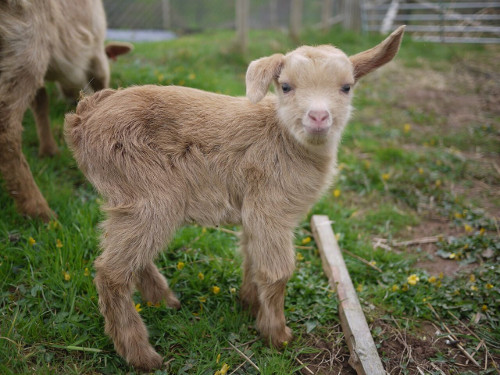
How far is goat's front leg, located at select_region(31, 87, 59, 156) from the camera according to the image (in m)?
4.37

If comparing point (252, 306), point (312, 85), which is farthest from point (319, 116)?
point (252, 306)

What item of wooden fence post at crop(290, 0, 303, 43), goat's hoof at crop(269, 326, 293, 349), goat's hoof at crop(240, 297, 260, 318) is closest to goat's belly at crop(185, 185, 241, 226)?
goat's hoof at crop(240, 297, 260, 318)

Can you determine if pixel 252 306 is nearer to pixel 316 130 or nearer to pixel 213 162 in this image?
pixel 213 162

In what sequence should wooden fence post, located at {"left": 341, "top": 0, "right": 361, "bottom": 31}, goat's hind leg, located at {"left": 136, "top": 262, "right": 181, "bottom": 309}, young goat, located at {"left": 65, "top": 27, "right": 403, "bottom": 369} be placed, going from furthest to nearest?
1. wooden fence post, located at {"left": 341, "top": 0, "right": 361, "bottom": 31}
2. goat's hind leg, located at {"left": 136, "top": 262, "right": 181, "bottom": 309}
3. young goat, located at {"left": 65, "top": 27, "right": 403, "bottom": 369}

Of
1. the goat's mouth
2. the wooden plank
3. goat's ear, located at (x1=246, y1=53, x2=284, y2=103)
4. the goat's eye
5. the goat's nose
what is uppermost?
goat's ear, located at (x1=246, y1=53, x2=284, y2=103)

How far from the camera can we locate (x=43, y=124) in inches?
175

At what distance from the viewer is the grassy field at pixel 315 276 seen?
280cm

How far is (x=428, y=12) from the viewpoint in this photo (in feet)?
43.3

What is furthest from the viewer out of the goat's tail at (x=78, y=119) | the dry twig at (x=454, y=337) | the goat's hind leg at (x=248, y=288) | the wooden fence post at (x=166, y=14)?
the wooden fence post at (x=166, y=14)

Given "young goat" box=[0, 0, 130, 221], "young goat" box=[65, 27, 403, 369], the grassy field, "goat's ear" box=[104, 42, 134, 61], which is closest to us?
"young goat" box=[65, 27, 403, 369]

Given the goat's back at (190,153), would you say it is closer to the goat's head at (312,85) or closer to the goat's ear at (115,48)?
the goat's head at (312,85)

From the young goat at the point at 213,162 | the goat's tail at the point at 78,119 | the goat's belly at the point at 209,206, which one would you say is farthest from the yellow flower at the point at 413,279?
the goat's tail at the point at 78,119

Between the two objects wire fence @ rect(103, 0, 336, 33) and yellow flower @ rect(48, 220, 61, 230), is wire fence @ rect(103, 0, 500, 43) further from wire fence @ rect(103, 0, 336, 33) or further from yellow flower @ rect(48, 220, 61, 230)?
yellow flower @ rect(48, 220, 61, 230)

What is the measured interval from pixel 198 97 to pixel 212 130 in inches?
11.9
